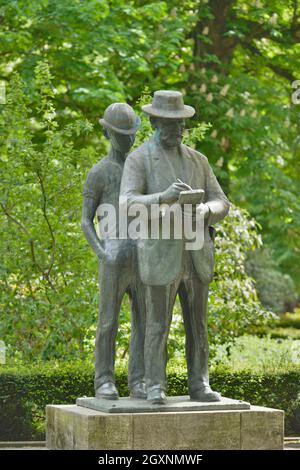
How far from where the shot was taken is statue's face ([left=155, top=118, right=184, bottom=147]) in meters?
8.80

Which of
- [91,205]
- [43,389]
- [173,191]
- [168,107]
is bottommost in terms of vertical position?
[43,389]

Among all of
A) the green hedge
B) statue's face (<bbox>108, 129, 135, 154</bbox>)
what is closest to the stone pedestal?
statue's face (<bbox>108, 129, 135, 154</bbox>)

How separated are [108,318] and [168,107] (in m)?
1.85

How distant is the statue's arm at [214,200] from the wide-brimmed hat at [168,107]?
526mm

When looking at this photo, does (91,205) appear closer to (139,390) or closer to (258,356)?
(139,390)

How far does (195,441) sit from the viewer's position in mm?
8375

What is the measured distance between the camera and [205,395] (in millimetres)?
8820

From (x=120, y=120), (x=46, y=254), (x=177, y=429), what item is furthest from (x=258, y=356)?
(x=177, y=429)

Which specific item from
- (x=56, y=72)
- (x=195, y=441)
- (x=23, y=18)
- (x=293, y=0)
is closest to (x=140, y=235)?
(x=195, y=441)

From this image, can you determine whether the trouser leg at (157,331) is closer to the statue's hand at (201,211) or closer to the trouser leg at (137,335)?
the trouser leg at (137,335)

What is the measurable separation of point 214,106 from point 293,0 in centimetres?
328

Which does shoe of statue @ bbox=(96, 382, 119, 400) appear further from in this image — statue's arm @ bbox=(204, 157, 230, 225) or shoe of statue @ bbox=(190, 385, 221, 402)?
statue's arm @ bbox=(204, 157, 230, 225)

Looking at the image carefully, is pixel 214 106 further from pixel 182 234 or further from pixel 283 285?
pixel 283 285
